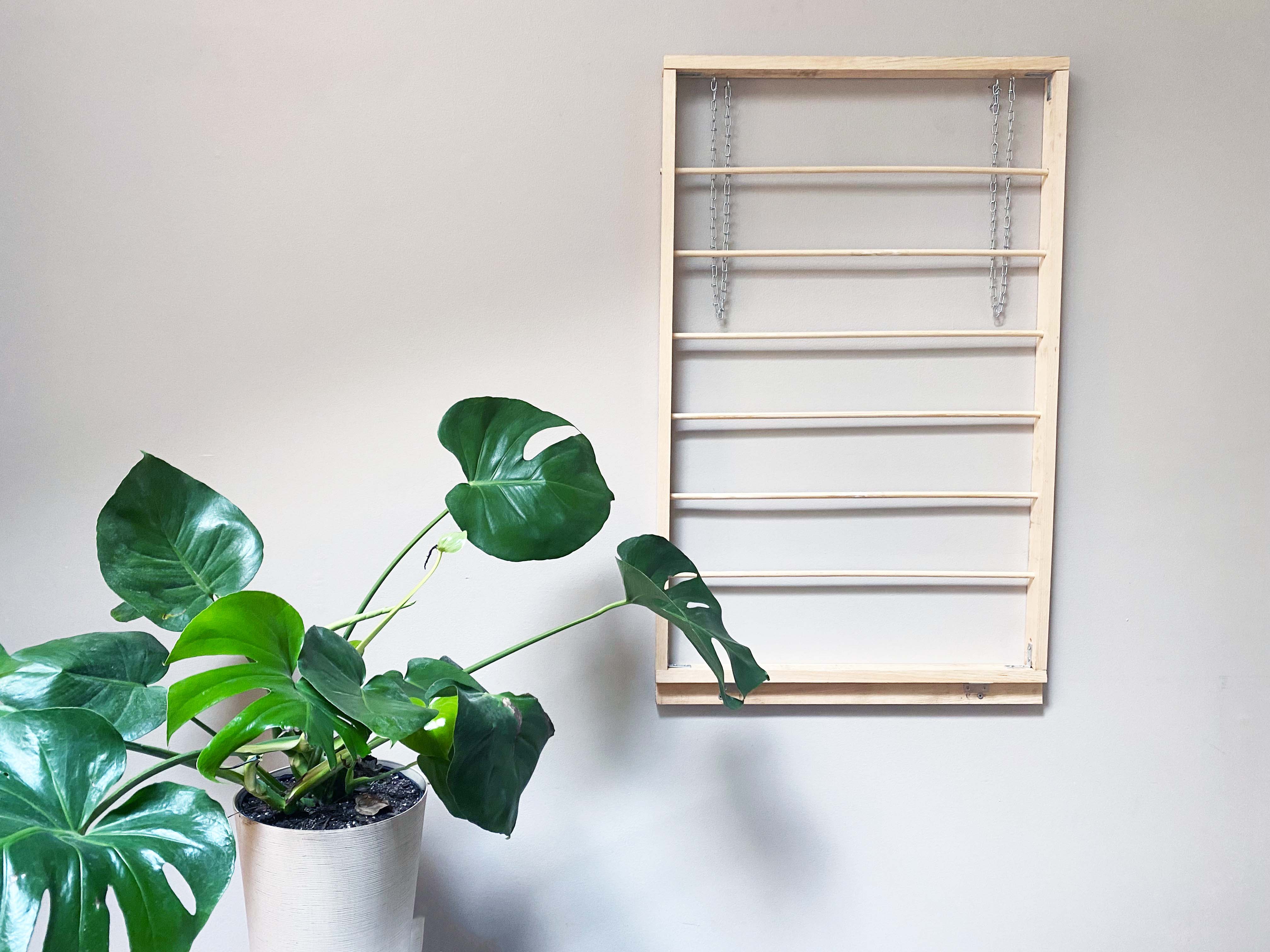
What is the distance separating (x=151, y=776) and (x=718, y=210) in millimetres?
1054

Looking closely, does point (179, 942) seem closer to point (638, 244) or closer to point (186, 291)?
point (186, 291)

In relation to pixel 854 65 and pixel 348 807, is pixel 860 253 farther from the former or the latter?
pixel 348 807

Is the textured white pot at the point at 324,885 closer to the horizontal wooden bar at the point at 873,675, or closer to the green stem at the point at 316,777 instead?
the green stem at the point at 316,777

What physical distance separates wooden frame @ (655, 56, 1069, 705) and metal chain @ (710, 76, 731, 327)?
0.11 ft

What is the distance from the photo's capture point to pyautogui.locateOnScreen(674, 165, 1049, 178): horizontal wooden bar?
3.97 ft

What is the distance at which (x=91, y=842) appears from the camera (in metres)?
0.70

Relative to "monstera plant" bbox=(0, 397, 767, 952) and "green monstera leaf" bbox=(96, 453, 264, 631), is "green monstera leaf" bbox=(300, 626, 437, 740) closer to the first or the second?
"monstera plant" bbox=(0, 397, 767, 952)

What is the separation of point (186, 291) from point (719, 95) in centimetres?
86

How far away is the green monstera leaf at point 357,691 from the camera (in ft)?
2.30

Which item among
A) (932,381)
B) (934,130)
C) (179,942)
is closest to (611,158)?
(934,130)

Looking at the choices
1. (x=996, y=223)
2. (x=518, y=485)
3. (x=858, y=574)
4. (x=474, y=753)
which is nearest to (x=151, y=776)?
(x=474, y=753)

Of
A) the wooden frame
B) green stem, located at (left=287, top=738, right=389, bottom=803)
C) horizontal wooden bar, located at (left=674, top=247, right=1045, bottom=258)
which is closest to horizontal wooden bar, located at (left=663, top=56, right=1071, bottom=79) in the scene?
the wooden frame

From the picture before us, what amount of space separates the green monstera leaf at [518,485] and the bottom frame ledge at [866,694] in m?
0.41

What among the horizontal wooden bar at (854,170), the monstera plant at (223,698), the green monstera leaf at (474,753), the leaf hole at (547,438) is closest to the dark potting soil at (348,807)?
the monstera plant at (223,698)
